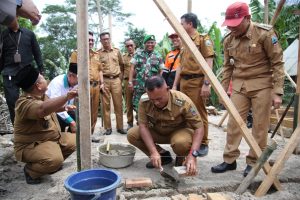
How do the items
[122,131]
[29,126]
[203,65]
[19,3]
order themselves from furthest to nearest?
[122,131] < [29,126] < [203,65] < [19,3]

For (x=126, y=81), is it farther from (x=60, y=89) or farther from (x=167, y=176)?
(x=167, y=176)

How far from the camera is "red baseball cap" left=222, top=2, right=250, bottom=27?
122 inches

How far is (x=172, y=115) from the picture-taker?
3396 mm

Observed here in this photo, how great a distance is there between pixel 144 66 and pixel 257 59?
261 centimetres

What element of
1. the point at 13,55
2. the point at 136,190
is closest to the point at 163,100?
the point at 136,190

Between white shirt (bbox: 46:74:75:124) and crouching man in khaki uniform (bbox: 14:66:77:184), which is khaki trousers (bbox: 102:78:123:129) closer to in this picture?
white shirt (bbox: 46:74:75:124)

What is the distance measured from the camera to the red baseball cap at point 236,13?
3.11 meters

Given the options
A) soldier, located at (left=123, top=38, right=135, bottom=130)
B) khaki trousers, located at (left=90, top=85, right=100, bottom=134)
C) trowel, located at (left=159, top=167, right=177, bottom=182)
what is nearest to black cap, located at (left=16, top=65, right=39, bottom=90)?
→ trowel, located at (left=159, top=167, right=177, bottom=182)

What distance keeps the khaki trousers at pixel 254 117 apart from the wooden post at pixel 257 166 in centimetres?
38

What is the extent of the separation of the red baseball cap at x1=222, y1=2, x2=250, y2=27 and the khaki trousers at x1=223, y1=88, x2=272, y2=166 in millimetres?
743

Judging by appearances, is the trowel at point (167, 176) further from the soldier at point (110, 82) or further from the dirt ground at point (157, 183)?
the soldier at point (110, 82)

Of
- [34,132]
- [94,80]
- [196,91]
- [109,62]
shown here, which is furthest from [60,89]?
[196,91]

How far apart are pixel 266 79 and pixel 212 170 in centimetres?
118

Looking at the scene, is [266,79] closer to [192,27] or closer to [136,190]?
[192,27]
